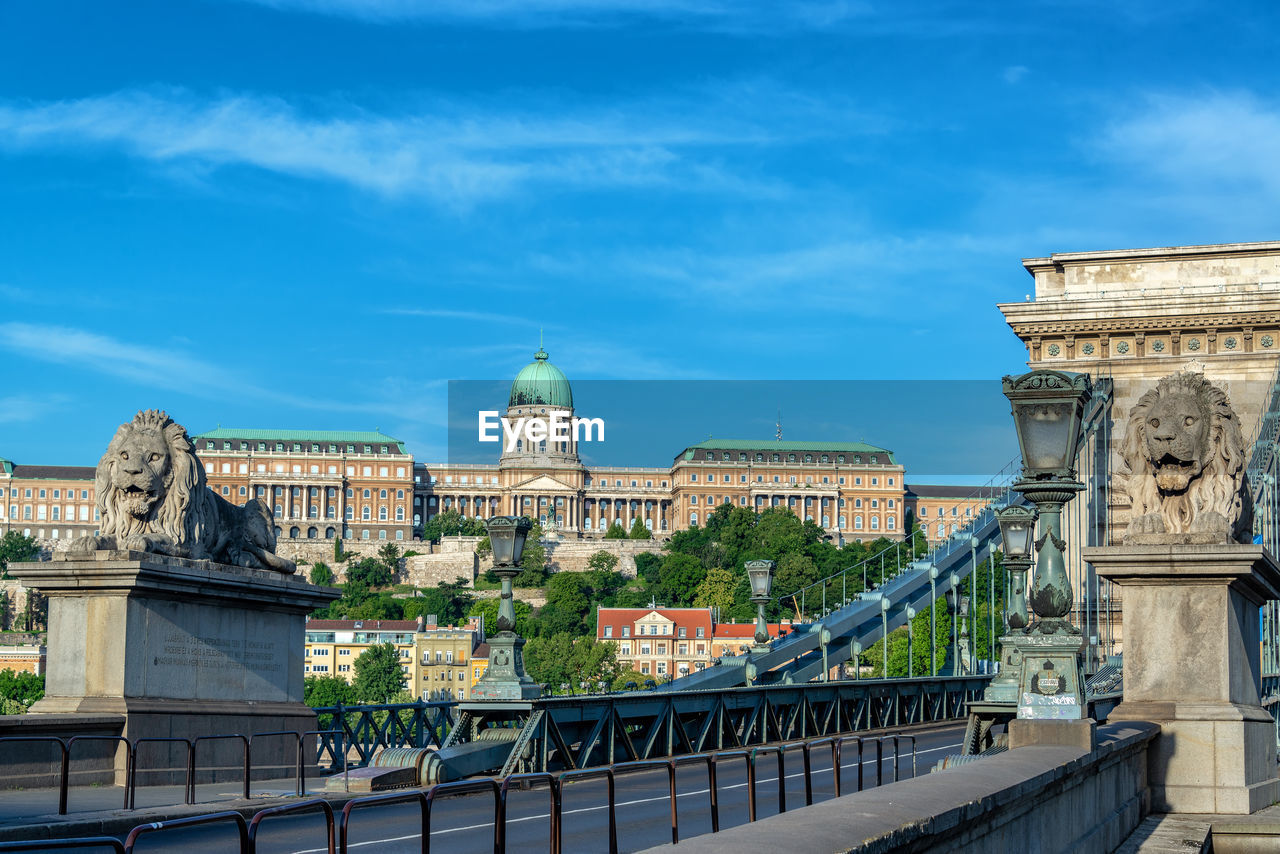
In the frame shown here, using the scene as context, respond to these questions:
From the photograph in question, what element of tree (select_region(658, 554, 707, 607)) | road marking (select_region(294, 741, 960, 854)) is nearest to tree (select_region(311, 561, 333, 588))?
tree (select_region(658, 554, 707, 607))

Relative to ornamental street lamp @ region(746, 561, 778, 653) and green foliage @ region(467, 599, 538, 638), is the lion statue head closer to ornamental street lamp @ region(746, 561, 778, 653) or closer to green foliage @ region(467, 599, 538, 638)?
ornamental street lamp @ region(746, 561, 778, 653)

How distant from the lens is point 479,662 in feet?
559

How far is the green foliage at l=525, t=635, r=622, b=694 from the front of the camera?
145 m

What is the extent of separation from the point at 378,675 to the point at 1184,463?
500ft

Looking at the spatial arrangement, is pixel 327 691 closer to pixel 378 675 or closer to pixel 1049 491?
pixel 378 675

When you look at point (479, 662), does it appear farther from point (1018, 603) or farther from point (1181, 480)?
point (1181, 480)

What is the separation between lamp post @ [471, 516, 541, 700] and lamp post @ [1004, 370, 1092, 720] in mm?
8093

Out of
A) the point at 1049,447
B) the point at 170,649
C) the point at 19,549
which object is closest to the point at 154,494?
the point at 170,649

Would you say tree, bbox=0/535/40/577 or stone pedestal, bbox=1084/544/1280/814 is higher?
tree, bbox=0/535/40/577

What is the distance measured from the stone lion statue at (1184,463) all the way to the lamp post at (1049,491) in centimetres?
187

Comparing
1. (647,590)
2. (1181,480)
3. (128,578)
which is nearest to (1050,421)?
(1181,480)

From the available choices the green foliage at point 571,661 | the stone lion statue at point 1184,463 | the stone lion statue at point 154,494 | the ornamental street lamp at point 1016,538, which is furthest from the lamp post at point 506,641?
the green foliage at point 571,661

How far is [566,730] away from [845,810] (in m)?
13.6

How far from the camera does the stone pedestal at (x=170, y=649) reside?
15.2m
